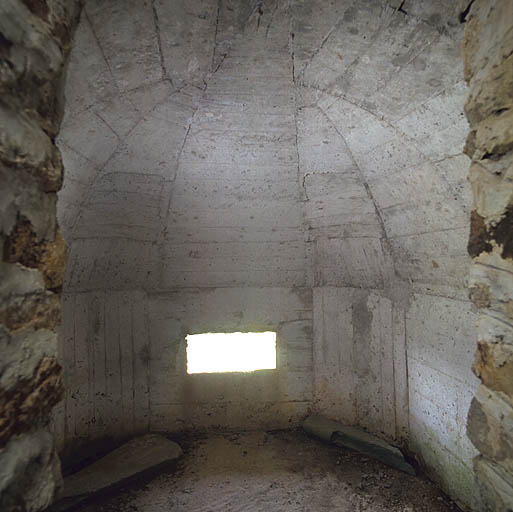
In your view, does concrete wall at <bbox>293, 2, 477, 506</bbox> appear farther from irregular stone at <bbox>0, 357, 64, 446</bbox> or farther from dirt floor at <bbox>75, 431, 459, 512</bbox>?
irregular stone at <bbox>0, 357, 64, 446</bbox>

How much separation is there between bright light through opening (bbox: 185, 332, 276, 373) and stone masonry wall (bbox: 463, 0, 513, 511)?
3.16 meters

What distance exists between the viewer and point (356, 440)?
12.7 feet

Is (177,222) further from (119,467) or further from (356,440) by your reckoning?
(356,440)

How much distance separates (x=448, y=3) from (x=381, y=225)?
6.88 ft

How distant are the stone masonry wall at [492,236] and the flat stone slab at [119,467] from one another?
309 cm

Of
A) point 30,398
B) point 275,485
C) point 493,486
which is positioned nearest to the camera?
point 30,398

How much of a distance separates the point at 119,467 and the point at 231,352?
157 centimetres

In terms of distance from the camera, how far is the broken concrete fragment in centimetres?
359

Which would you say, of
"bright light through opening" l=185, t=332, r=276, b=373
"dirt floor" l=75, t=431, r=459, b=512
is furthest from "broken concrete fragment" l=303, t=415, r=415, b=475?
"bright light through opening" l=185, t=332, r=276, b=373

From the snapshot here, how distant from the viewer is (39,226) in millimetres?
1025

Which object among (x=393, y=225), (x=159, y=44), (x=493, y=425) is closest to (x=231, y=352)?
(x=393, y=225)

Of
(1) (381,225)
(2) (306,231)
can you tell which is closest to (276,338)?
(2) (306,231)

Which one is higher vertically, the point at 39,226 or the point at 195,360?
the point at 39,226

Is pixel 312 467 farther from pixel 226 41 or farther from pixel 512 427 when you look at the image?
pixel 226 41
